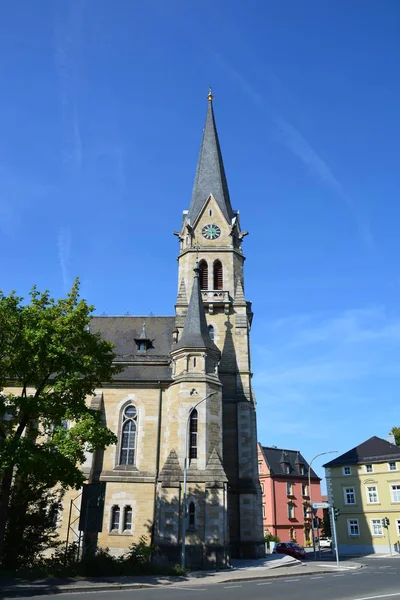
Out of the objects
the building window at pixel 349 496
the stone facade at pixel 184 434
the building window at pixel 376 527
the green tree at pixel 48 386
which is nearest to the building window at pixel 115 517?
the stone facade at pixel 184 434

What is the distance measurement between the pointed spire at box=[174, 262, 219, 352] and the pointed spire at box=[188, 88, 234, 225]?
32.4 ft

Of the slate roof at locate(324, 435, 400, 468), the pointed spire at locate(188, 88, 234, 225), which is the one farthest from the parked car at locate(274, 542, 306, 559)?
the pointed spire at locate(188, 88, 234, 225)

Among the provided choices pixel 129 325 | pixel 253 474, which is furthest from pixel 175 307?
pixel 253 474

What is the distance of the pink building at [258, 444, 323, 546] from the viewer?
55.5 meters

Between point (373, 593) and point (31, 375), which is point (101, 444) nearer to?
point (31, 375)

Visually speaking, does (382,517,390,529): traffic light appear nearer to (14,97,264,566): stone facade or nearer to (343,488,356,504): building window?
(343,488,356,504): building window

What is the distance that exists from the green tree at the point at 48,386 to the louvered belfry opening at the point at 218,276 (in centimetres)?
1833

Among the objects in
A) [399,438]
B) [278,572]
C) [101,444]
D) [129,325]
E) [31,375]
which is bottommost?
[278,572]

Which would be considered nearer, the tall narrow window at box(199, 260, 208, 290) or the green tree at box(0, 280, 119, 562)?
the green tree at box(0, 280, 119, 562)

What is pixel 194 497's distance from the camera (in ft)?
85.7

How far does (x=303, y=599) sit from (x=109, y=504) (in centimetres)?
1835

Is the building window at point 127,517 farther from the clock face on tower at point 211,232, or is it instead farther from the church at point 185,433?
the clock face on tower at point 211,232

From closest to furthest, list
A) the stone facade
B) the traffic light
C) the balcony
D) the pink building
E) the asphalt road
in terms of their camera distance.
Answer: the asphalt road → the stone facade → the balcony → the traffic light → the pink building

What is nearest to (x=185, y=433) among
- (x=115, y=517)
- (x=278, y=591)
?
(x=115, y=517)
